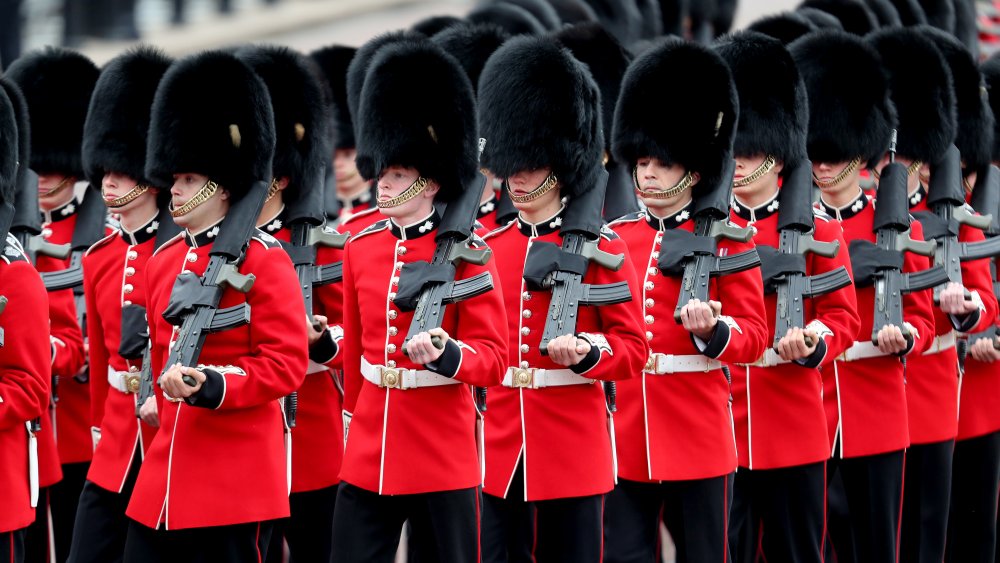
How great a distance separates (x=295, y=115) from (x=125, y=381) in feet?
4.10

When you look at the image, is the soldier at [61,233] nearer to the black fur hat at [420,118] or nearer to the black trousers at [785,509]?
the black fur hat at [420,118]

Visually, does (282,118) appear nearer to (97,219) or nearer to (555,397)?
(97,219)

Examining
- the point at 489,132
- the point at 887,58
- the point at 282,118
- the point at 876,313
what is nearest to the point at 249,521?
the point at 489,132

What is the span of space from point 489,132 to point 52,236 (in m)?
1.47

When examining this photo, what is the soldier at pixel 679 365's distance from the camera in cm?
516

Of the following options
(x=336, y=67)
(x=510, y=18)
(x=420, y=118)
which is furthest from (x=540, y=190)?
(x=510, y=18)

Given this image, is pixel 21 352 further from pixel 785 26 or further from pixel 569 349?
pixel 785 26

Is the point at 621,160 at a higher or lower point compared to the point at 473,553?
higher

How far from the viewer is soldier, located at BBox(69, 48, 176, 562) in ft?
16.2

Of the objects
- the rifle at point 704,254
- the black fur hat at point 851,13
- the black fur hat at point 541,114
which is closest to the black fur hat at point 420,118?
the black fur hat at point 541,114

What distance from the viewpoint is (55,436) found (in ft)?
18.8

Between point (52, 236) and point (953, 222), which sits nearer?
point (52, 236)

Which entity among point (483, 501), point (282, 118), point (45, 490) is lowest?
point (45, 490)

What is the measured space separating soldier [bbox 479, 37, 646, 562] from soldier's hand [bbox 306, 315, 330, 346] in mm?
576
